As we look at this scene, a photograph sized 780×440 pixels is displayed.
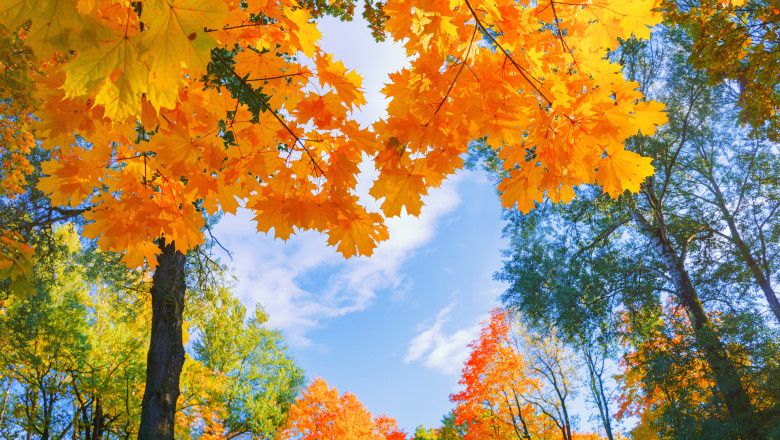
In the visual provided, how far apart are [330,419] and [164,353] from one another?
19432 mm

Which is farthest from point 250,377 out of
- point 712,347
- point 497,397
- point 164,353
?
point 712,347

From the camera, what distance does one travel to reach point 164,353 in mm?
5477

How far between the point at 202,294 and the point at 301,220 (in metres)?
6.42

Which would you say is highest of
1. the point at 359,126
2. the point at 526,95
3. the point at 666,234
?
the point at 666,234

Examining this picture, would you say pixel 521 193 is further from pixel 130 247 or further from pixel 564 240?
pixel 564 240

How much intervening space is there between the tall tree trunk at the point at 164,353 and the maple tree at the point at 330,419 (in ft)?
53.8

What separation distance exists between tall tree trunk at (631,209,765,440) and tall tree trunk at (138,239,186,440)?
938 centimetres

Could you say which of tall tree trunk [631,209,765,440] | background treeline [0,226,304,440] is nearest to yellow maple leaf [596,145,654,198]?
tall tree trunk [631,209,765,440]

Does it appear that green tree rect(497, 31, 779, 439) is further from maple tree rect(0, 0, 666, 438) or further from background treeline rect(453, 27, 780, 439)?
maple tree rect(0, 0, 666, 438)

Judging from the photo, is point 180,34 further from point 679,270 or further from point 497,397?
point 497,397

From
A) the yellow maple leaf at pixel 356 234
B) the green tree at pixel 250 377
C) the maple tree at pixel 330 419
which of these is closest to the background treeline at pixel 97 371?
the green tree at pixel 250 377

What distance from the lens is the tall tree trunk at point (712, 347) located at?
22.6 feet

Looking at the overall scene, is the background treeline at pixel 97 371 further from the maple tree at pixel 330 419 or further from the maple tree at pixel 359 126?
the maple tree at pixel 359 126

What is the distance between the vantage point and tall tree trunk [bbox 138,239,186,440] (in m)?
5.04
